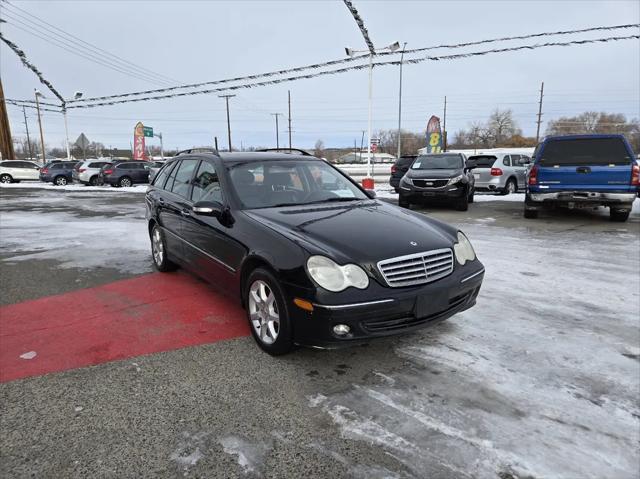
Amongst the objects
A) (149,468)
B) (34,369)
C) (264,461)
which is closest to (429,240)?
(264,461)

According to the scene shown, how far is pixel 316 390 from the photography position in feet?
9.41

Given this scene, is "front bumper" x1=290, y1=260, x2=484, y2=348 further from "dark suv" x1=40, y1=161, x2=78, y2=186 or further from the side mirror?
"dark suv" x1=40, y1=161, x2=78, y2=186

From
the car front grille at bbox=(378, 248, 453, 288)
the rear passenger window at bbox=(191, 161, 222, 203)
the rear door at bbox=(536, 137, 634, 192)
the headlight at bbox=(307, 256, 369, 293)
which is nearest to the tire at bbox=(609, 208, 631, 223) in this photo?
the rear door at bbox=(536, 137, 634, 192)

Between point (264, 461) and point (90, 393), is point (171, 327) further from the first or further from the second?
point (264, 461)

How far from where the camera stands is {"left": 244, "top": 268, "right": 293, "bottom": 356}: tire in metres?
3.10

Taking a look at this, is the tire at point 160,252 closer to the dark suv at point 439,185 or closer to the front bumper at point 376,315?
the front bumper at point 376,315

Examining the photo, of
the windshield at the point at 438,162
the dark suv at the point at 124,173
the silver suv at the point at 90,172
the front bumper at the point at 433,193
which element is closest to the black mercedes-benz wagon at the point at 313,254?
the front bumper at the point at 433,193

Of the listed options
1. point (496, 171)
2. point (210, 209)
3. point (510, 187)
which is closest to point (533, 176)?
point (496, 171)

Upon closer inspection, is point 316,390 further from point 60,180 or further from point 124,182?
point 60,180

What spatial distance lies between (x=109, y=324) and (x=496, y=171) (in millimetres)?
14718

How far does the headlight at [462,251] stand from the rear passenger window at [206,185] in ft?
7.13

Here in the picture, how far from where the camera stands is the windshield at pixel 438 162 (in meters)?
12.5

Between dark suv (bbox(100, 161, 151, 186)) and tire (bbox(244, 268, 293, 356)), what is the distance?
82.5ft

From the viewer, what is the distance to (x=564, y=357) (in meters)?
3.25
